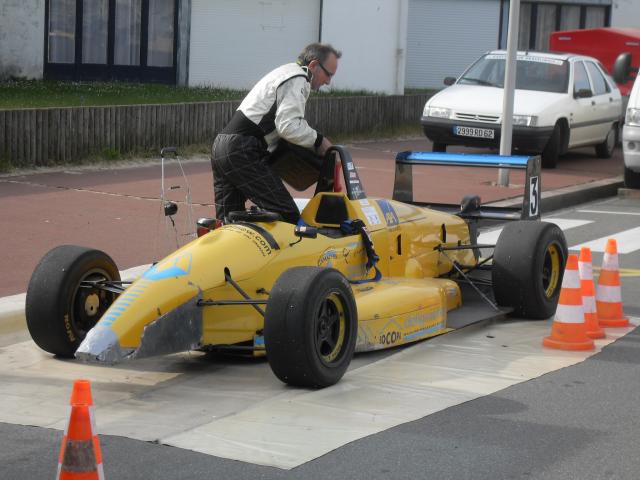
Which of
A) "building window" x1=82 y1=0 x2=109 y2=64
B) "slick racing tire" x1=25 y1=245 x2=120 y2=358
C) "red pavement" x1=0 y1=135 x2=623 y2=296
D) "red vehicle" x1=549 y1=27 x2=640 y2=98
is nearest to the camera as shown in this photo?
"slick racing tire" x1=25 y1=245 x2=120 y2=358

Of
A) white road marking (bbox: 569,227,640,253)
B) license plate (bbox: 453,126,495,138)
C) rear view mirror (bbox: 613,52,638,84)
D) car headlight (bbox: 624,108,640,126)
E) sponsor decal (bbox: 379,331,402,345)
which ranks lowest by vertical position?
sponsor decal (bbox: 379,331,402,345)

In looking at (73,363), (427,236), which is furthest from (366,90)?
(73,363)

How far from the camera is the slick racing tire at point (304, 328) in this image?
690cm

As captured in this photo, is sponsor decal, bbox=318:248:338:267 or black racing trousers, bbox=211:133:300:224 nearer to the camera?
sponsor decal, bbox=318:248:338:267

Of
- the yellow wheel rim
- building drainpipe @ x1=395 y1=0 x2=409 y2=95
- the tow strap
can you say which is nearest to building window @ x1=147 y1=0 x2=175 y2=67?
building drainpipe @ x1=395 y1=0 x2=409 y2=95

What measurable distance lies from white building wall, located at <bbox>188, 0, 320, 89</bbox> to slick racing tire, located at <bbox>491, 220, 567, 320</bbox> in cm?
1694

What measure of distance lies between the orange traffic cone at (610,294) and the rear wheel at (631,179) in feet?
28.1

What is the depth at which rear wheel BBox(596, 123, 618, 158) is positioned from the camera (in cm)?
2075

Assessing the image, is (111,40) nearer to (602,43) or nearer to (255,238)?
(602,43)

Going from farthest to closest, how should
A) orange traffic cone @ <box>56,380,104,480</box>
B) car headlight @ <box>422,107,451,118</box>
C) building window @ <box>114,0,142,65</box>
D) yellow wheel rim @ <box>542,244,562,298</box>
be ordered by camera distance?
1. building window @ <box>114,0,142,65</box>
2. car headlight @ <box>422,107,451,118</box>
3. yellow wheel rim @ <box>542,244,562,298</box>
4. orange traffic cone @ <box>56,380,104,480</box>

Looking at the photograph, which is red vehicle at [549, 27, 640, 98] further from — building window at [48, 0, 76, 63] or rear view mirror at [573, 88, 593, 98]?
building window at [48, 0, 76, 63]

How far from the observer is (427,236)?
9320mm

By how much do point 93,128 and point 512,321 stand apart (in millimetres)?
8387

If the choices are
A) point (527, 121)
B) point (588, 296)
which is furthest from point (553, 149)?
point (588, 296)
